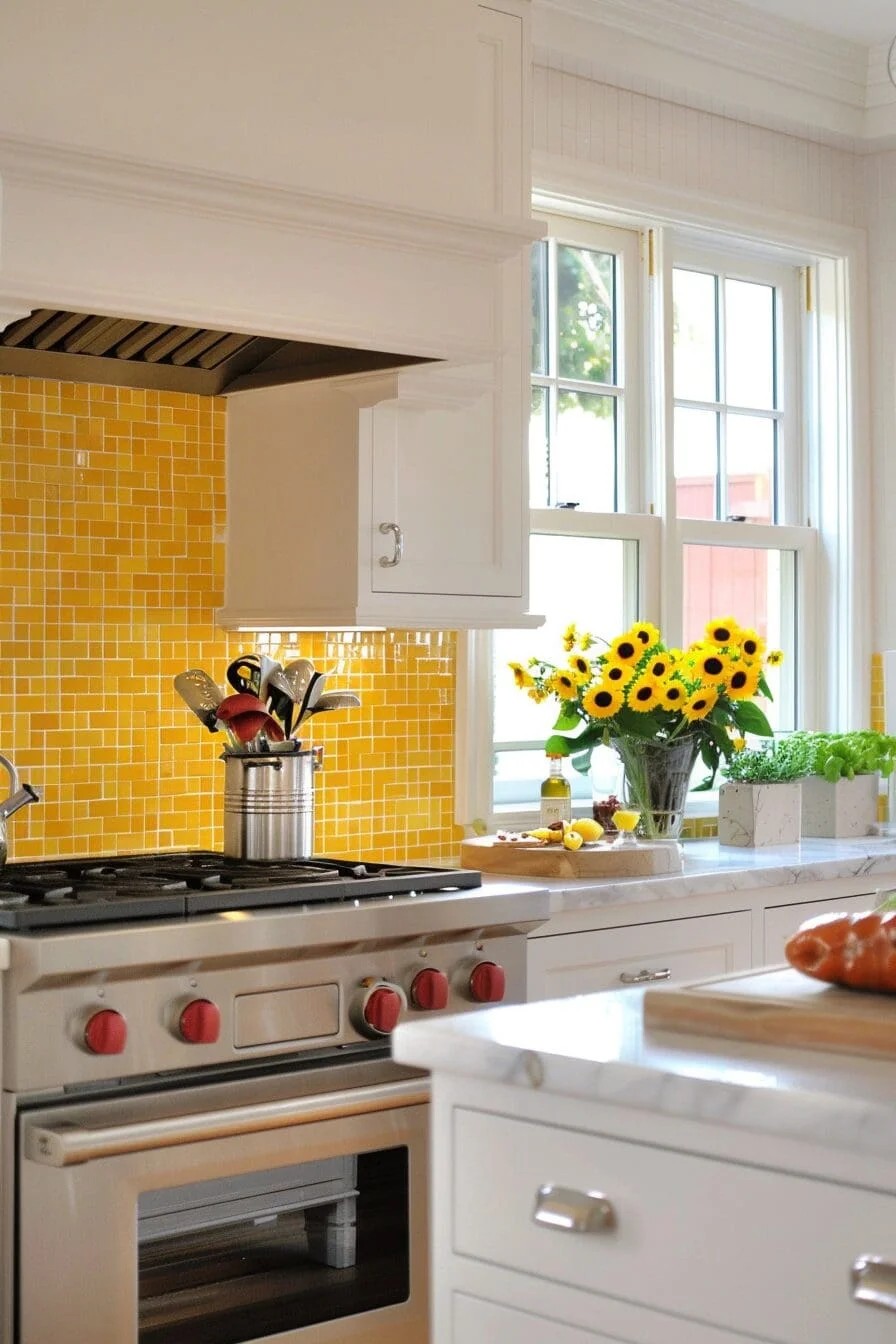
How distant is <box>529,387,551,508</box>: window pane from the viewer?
3992 mm

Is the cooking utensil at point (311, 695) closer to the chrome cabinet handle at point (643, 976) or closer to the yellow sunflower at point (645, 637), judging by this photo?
the chrome cabinet handle at point (643, 976)

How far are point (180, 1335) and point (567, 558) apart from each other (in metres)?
2.19

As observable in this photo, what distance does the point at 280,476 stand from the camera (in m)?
3.14

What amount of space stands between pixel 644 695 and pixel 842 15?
1.89 metres

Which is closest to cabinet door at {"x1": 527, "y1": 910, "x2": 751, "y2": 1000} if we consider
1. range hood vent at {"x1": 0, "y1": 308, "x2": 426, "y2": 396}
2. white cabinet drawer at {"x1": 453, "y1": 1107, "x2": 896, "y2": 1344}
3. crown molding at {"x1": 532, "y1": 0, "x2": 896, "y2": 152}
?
range hood vent at {"x1": 0, "y1": 308, "x2": 426, "y2": 396}

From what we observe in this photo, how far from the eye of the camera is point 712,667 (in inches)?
146

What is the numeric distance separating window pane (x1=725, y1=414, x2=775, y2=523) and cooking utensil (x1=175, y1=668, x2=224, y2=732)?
199 cm

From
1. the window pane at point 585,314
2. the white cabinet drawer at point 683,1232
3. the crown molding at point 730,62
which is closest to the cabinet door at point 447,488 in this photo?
the window pane at point 585,314

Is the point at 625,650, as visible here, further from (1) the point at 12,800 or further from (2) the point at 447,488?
(1) the point at 12,800

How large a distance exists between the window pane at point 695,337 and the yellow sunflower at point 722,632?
32.6 inches

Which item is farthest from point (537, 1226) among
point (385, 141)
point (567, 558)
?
point (567, 558)

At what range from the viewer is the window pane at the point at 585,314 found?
4082 mm

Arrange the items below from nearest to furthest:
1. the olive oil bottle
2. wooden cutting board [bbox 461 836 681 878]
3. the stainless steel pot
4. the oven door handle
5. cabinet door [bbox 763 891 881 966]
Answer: the oven door handle → the stainless steel pot → wooden cutting board [bbox 461 836 681 878] → cabinet door [bbox 763 891 881 966] → the olive oil bottle

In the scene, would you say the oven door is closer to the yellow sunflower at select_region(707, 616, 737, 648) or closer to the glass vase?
the glass vase
